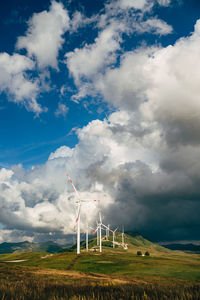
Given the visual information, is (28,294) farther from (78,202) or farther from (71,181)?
Answer: (78,202)

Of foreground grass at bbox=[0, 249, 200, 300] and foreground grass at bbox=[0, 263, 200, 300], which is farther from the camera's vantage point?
foreground grass at bbox=[0, 249, 200, 300]

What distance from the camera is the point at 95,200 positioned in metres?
183

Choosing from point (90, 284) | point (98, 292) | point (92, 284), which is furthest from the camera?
point (90, 284)

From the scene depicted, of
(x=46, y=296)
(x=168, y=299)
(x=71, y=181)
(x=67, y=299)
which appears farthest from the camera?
(x=71, y=181)

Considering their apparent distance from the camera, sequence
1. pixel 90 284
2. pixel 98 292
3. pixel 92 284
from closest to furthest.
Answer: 1. pixel 98 292
2. pixel 92 284
3. pixel 90 284

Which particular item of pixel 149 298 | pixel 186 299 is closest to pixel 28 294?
pixel 149 298

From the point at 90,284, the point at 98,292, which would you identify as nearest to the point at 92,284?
the point at 90,284

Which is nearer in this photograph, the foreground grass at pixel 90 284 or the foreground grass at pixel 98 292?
the foreground grass at pixel 98 292

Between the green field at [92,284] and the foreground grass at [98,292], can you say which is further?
the green field at [92,284]

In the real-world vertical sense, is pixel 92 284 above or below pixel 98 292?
below

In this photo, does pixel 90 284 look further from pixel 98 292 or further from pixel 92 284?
pixel 98 292

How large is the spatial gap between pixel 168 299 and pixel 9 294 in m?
5.68

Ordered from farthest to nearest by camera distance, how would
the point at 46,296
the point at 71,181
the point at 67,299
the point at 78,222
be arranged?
the point at 78,222 → the point at 71,181 → the point at 46,296 → the point at 67,299

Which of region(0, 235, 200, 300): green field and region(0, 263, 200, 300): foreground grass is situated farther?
region(0, 235, 200, 300): green field
